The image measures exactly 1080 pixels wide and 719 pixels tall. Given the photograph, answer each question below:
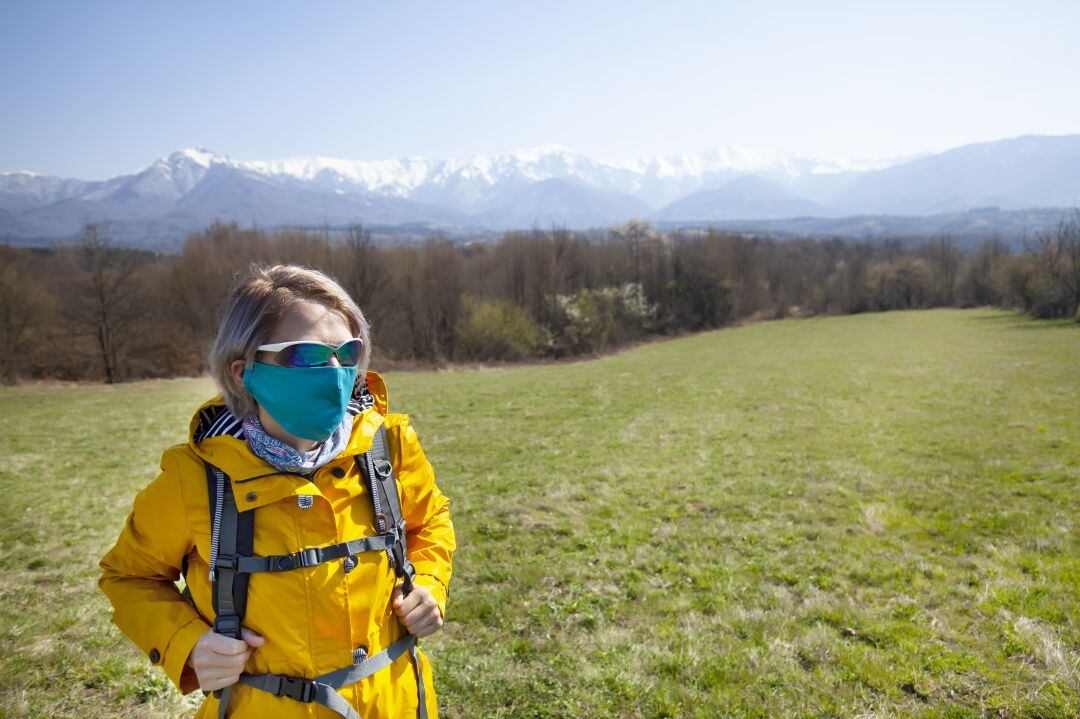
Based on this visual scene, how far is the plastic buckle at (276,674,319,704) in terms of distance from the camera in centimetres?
192

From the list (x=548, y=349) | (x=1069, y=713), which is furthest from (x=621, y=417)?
(x=548, y=349)

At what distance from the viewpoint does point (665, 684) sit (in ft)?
14.8

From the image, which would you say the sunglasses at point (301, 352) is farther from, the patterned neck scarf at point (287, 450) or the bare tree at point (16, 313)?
the bare tree at point (16, 313)

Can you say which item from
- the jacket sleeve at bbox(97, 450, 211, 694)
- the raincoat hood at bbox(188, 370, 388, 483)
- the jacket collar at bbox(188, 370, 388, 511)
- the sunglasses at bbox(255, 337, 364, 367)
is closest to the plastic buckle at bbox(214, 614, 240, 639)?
the jacket sleeve at bbox(97, 450, 211, 694)

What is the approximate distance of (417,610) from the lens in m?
2.20

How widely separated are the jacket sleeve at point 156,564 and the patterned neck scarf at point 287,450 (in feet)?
0.96

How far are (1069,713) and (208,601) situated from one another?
5939 mm

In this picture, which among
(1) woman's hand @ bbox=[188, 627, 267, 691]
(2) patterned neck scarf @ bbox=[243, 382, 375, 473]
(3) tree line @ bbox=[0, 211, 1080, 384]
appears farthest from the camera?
(3) tree line @ bbox=[0, 211, 1080, 384]

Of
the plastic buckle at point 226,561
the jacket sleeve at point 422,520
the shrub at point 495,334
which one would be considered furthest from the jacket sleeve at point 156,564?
the shrub at point 495,334

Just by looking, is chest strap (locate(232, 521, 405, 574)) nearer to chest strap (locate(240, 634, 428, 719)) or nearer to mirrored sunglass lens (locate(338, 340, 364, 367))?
chest strap (locate(240, 634, 428, 719))

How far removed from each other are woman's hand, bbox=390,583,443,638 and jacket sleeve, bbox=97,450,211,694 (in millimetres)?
716

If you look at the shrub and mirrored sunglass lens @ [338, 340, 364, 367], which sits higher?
mirrored sunglass lens @ [338, 340, 364, 367]

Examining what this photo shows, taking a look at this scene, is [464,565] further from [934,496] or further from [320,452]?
[934,496]

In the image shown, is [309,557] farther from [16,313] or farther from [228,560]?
[16,313]
